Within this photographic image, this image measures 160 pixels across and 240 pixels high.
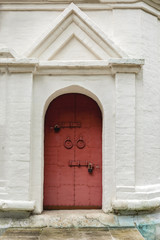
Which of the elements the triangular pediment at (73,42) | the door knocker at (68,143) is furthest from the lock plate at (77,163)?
the triangular pediment at (73,42)

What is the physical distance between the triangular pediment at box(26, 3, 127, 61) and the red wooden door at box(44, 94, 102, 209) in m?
0.89

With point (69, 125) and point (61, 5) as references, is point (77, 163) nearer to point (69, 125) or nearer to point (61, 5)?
point (69, 125)

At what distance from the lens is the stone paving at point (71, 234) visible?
13.4 ft

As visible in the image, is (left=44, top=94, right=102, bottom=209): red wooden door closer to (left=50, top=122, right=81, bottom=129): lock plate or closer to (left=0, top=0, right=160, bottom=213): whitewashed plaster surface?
(left=50, top=122, right=81, bottom=129): lock plate

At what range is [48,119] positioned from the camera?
529cm

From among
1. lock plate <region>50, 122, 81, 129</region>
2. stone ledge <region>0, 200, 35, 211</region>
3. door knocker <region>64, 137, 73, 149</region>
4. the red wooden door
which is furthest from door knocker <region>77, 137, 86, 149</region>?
stone ledge <region>0, 200, 35, 211</region>

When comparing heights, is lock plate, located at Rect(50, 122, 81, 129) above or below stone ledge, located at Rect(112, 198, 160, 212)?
above

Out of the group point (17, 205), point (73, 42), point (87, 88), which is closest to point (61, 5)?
point (73, 42)

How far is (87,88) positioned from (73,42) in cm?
95

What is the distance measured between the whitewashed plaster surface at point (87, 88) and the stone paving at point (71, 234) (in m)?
0.37

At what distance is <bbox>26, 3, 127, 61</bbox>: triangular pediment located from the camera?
4.93 meters

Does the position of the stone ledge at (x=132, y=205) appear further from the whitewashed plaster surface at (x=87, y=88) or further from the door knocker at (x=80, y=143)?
the door knocker at (x=80, y=143)

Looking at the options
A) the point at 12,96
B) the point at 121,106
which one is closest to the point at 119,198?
the point at 121,106

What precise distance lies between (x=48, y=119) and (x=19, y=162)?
3.45 ft
